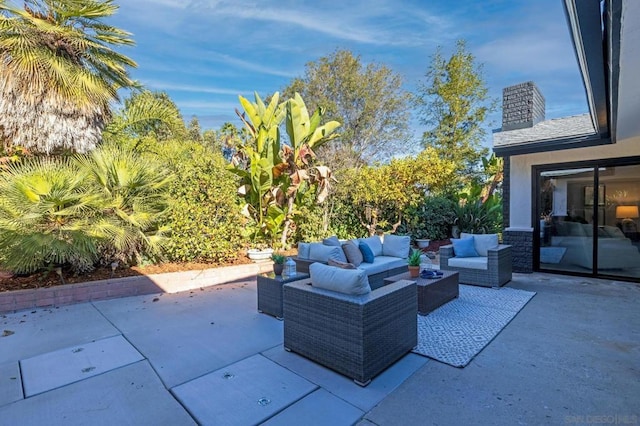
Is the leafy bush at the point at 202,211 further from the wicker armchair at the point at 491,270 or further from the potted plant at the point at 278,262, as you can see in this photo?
the wicker armchair at the point at 491,270

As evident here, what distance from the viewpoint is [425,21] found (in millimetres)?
8898

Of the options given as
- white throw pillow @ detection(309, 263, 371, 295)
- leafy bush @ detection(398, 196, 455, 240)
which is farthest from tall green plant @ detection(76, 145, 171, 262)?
leafy bush @ detection(398, 196, 455, 240)

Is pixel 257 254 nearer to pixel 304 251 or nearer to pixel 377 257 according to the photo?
pixel 304 251

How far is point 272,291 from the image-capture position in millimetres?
4504

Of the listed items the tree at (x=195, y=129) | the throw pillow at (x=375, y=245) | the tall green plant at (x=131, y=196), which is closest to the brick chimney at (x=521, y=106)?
the throw pillow at (x=375, y=245)

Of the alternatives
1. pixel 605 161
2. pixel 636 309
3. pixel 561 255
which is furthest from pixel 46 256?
pixel 605 161

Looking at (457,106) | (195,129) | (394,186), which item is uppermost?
(195,129)

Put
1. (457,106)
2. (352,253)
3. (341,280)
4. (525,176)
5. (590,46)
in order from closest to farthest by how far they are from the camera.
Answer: (590,46) → (341,280) → (352,253) → (525,176) → (457,106)

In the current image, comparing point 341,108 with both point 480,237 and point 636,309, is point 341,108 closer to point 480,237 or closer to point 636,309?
point 480,237

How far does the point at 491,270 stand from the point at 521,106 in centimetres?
460

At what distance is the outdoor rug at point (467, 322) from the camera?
346 cm

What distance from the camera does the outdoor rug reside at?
346 cm

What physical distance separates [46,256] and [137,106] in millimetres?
4451

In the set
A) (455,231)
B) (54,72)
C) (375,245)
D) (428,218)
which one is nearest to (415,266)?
(375,245)
